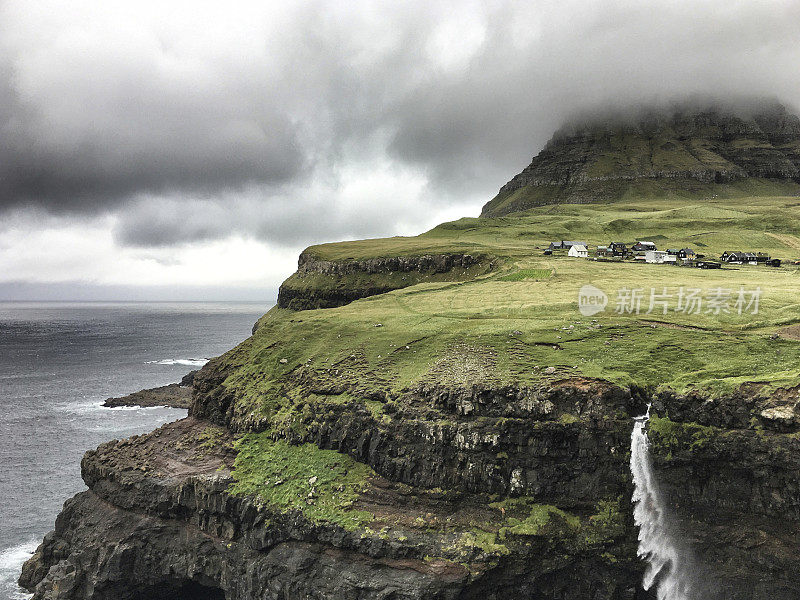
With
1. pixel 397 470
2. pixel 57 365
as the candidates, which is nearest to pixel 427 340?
pixel 397 470

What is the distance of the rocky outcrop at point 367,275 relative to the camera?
3947 inches

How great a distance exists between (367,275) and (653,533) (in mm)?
87765

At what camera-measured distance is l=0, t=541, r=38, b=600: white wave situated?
4600cm

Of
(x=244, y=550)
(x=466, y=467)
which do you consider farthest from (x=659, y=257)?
(x=244, y=550)

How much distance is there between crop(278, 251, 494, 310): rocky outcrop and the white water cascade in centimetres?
6035

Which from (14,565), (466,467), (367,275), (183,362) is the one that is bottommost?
(14,565)

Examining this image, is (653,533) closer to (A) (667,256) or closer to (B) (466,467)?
(B) (466,467)

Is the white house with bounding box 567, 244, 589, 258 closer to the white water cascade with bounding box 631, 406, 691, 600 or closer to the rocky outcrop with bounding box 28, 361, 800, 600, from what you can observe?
the rocky outcrop with bounding box 28, 361, 800, 600

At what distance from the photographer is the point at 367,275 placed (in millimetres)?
115375

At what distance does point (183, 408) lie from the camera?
100 metres

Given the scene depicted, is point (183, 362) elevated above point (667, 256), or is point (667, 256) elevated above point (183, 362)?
point (667, 256)

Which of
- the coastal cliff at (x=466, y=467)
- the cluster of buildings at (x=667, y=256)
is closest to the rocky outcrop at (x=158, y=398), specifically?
the coastal cliff at (x=466, y=467)

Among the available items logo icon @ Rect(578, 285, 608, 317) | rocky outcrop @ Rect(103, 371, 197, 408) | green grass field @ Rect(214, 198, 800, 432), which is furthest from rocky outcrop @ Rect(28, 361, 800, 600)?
rocky outcrop @ Rect(103, 371, 197, 408)

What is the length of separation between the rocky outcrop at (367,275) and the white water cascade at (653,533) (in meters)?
60.3
